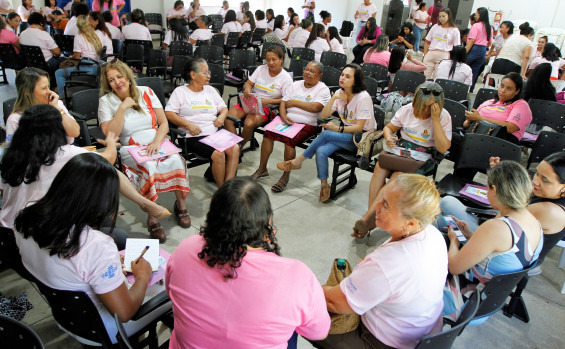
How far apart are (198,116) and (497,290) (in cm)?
283

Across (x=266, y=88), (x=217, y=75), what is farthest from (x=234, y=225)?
(x=217, y=75)

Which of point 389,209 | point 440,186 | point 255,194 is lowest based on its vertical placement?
point 440,186

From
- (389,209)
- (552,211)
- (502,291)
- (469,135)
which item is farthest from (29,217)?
(469,135)

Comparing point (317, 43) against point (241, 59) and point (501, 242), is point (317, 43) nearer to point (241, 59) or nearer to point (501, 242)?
point (241, 59)

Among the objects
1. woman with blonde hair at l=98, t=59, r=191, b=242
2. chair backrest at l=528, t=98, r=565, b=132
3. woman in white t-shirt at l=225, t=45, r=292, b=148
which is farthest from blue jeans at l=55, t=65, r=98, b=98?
chair backrest at l=528, t=98, r=565, b=132

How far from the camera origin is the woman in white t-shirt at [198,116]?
11.8ft

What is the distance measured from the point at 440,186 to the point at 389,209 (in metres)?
1.78

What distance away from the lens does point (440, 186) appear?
3.21m

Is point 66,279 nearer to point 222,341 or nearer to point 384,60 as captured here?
point 222,341

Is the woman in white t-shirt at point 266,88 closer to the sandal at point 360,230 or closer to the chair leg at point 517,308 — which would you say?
the sandal at point 360,230

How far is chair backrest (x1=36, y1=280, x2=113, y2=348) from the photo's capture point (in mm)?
1441

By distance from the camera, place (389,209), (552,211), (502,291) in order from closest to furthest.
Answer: (389,209) → (502,291) → (552,211)

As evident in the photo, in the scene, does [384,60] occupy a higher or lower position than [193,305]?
higher

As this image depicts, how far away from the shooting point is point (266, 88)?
4.43 metres
